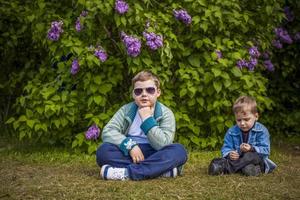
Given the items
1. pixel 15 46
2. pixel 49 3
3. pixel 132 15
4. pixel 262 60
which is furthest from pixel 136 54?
pixel 15 46

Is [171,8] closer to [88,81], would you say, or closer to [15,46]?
[88,81]

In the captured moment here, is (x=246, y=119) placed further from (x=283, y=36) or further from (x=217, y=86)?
(x=283, y=36)

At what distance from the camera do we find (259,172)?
5.23m

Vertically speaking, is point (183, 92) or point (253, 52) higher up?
point (253, 52)

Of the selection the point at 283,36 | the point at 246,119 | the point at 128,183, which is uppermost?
the point at 283,36

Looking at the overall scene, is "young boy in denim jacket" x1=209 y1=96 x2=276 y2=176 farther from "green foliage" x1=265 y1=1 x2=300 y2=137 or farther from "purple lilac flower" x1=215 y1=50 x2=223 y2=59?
"green foliage" x1=265 y1=1 x2=300 y2=137

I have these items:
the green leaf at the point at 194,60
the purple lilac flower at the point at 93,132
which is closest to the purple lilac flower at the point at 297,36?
the green leaf at the point at 194,60

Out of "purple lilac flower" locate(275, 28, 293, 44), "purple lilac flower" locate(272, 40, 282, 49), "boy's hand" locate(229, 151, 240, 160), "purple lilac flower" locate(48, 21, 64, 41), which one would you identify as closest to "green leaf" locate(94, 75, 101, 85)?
"purple lilac flower" locate(48, 21, 64, 41)

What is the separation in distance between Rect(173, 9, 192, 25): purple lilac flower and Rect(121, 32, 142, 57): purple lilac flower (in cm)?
66

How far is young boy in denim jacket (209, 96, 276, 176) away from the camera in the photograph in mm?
5207

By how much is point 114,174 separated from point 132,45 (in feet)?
5.35

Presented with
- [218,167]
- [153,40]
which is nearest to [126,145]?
[218,167]

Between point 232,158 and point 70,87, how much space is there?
2310 mm

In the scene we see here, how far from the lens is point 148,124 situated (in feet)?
16.3
